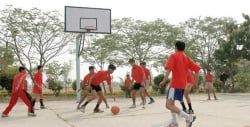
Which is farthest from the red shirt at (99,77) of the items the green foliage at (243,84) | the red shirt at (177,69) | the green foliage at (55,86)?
the green foliage at (243,84)

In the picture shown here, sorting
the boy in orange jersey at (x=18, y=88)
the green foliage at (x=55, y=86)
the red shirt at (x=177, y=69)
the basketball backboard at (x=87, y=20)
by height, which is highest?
the basketball backboard at (x=87, y=20)

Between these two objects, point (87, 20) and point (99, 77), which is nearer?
point (99, 77)

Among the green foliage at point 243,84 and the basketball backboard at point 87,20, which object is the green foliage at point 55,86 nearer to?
the basketball backboard at point 87,20

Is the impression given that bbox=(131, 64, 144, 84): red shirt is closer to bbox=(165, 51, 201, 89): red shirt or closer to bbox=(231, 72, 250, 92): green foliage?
bbox=(165, 51, 201, 89): red shirt

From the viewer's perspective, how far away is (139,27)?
1249 inches

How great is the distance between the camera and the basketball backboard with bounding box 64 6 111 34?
55.8 feet

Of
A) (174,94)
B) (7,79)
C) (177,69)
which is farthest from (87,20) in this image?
(174,94)

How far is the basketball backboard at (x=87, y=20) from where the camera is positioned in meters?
17.0

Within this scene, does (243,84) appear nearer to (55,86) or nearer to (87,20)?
(55,86)

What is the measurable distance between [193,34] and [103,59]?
1078cm

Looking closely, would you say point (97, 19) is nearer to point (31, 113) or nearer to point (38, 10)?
point (31, 113)

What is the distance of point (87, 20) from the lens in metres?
17.3

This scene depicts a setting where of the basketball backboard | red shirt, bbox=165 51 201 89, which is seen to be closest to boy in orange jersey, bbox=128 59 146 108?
the basketball backboard

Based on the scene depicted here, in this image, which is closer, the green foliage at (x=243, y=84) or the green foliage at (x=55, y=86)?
the green foliage at (x=55, y=86)
